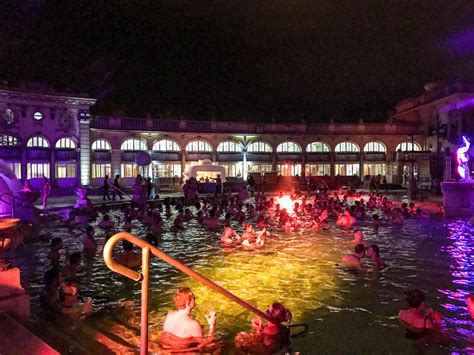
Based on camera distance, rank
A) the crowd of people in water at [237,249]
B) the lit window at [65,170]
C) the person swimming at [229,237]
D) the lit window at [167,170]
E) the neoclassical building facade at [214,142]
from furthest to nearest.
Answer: the lit window at [167,170], the lit window at [65,170], the neoclassical building facade at [214,142], the person swimming at [229,237], the crowd of people in water at [237,249]

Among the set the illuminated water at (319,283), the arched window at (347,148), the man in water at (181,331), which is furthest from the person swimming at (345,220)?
the arched window at (347,148)

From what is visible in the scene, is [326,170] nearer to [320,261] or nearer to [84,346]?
[320,261]

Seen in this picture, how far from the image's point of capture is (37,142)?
1724 inches

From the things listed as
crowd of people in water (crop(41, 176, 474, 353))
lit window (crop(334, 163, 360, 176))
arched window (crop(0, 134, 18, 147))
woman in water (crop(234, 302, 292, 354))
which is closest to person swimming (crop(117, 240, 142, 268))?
crowd of people in water (crop(41, 176, 474, 353))

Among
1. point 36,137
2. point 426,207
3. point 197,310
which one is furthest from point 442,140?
point 197,310

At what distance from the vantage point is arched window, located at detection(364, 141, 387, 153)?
193 ft

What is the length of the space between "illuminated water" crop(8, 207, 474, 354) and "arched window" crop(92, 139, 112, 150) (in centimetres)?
3219

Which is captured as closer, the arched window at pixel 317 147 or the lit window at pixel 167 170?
the lit window at pixel 167 170

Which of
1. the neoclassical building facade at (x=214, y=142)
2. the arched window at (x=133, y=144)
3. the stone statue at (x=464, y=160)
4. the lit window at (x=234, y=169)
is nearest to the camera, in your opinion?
the stone statue at (x=464, y=160)

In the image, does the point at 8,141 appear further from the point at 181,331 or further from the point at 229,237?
the point at 181,331

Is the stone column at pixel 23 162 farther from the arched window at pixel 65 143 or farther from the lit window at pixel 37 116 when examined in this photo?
the arched window at pixel 65 143

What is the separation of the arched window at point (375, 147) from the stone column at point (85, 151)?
1314 inches

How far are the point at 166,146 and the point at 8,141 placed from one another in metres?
16.8

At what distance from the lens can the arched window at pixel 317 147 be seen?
193 ft
